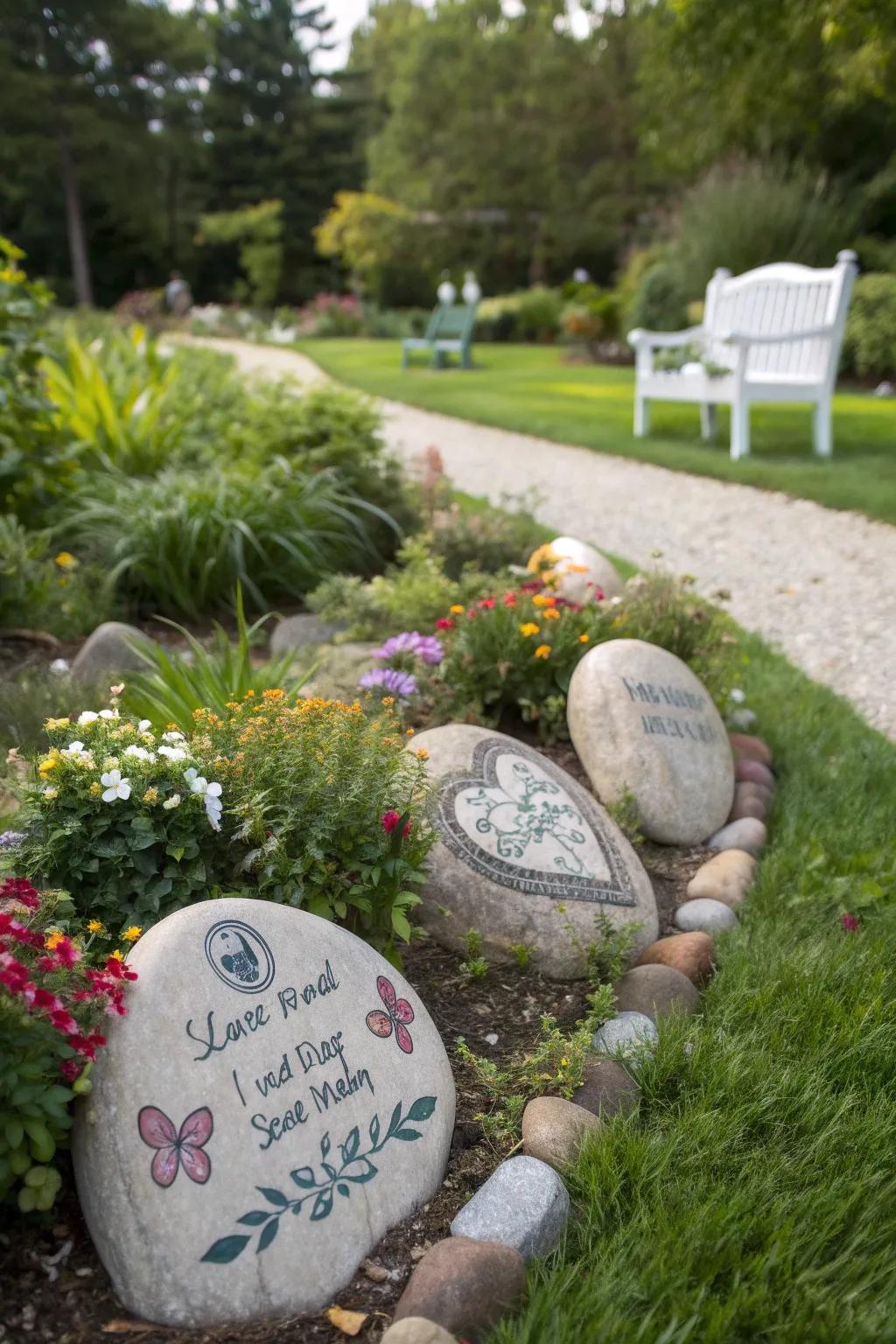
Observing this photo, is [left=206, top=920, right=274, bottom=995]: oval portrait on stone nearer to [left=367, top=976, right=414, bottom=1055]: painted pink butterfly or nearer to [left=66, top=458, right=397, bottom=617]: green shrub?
[left=367, top=976, right=414, bottom=1055]: painted pink butterfly

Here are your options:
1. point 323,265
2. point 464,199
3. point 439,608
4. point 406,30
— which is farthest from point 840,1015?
point 406,30

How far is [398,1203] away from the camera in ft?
5.91

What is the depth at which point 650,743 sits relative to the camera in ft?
10.1

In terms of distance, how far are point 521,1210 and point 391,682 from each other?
1.77m

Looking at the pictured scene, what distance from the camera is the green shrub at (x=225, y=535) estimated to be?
4598 mm

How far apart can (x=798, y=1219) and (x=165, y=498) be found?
3975 millimetres

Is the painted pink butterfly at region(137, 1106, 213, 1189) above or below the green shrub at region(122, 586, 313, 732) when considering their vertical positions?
below

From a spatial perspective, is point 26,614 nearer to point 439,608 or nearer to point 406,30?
point 439,608

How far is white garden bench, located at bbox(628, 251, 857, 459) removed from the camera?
8398 millimetres

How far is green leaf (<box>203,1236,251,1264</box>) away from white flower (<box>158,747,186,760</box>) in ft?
2.76

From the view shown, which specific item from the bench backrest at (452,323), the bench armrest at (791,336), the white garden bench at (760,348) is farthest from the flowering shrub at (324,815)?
the bench backrest at (452,323)

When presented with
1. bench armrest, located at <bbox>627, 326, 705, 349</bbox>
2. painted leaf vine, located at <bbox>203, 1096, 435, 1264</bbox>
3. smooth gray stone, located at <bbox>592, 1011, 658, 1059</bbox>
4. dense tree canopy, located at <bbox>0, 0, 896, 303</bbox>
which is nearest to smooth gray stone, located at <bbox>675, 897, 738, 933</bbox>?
smooth gray stone, located at <bbox>592, 1011, 658, 1059</bbox>

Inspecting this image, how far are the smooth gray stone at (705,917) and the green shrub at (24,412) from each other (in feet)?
11.7

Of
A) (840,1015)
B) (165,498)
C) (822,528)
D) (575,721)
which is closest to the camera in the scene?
(840,1015)
